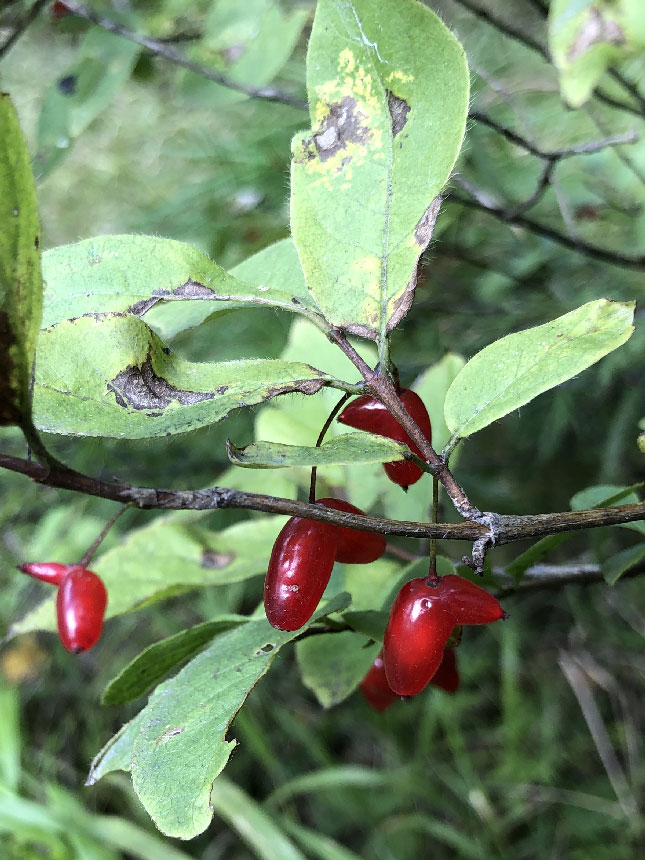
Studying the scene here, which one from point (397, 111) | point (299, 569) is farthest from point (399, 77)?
point (299, 569)

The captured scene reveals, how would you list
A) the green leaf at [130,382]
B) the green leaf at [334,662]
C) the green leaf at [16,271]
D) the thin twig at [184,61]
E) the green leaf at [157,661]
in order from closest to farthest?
1. the green leaf at [16,271]
2. the green leaf at [130,382]
3. the green leaf at [157,661]
4. the green leaf at [334,662]
5. the thin twig at [184,61]

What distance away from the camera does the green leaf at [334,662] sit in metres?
0.64

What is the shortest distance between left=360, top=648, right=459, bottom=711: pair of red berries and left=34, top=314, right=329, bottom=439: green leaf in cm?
33

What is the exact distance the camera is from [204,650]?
20.1 inches

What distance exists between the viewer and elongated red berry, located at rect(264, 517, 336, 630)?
0.44 metres

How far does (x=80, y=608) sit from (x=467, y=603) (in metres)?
0.30

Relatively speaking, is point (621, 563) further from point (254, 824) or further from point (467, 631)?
point (467, 631)

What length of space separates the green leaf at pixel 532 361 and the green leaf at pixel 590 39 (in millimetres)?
119

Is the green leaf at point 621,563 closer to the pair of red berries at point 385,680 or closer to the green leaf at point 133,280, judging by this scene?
the pair of red berries at point 385,680

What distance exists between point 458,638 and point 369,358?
0.28 m

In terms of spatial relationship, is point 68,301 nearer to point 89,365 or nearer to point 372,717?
point 89,365

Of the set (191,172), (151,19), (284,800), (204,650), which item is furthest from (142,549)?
(191,172)

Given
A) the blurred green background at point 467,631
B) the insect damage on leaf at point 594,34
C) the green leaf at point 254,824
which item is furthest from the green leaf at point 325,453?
the green leaf at point 254,824

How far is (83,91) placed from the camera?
1.05 meters
